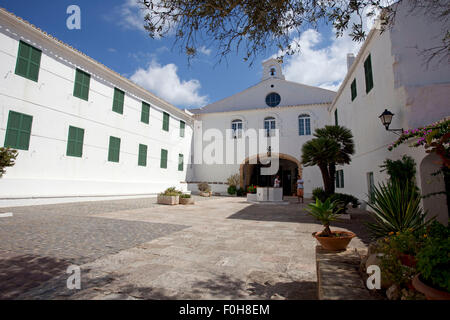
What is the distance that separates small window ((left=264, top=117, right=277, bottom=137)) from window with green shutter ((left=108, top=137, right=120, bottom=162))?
11.4 metres

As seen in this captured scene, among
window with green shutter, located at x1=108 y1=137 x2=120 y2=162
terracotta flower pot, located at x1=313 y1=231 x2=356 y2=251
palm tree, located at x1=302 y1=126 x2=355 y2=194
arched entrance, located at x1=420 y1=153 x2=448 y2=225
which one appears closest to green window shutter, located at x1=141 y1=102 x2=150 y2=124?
window with green shutter, located at x1=108 y1=137 x2=120 y2=162

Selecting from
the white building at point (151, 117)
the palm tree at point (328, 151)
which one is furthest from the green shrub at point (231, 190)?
the palm tree at point (328, 151)

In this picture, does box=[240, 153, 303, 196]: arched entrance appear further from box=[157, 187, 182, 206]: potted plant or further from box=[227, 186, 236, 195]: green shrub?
box=[157, 187, 182, 206]: potted plant

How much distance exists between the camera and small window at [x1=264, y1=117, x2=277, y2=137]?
63.4ft

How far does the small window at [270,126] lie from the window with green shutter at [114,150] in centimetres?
1142

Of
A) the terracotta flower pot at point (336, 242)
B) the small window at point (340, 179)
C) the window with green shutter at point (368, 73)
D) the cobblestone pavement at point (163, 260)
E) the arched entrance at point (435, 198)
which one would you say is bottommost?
the cobblestone pavement at point (163, 260)

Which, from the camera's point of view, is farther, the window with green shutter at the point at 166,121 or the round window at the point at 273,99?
the round window at the point at 273,99

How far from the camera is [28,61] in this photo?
31.0 ft

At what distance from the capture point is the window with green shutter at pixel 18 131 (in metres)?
8.73

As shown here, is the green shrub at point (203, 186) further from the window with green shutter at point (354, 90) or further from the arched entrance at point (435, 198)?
the arched entrance at point (435, 198)

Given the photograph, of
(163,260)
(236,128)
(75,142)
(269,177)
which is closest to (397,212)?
(163,260)
